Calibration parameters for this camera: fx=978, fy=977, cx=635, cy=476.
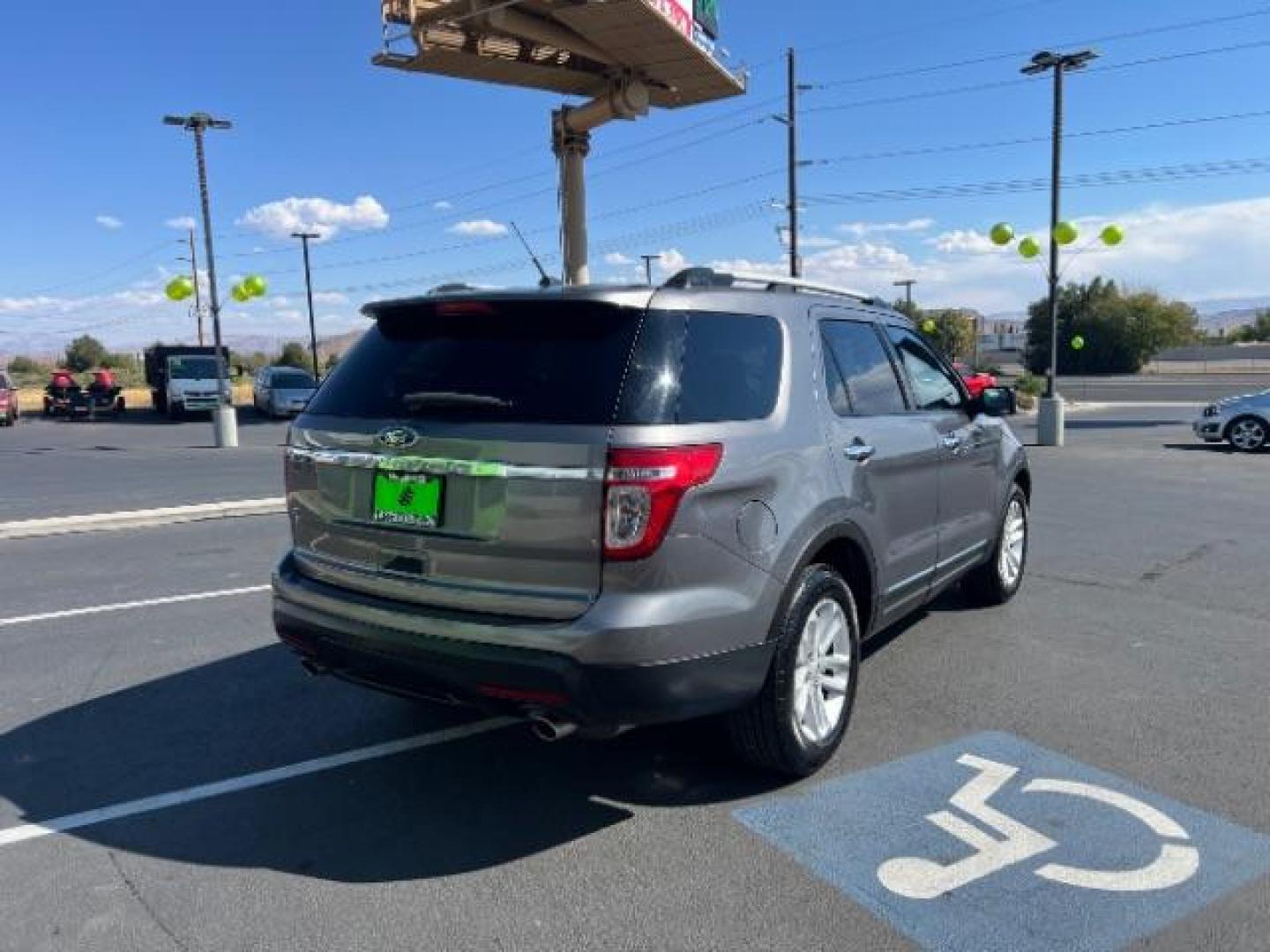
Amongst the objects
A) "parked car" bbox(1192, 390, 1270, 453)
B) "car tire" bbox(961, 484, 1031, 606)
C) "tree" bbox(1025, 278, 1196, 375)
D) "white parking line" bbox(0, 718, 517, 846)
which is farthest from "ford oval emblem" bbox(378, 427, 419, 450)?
"tree" bbox(1025, 278, 1196, 375)

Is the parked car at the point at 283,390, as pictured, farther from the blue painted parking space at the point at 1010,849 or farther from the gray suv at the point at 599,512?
the blue painted parking space at the point at 1010,849

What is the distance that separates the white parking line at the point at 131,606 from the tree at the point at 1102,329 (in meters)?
74.6

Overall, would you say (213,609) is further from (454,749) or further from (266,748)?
(454,749)

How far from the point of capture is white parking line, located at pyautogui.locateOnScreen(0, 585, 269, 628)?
625 cm

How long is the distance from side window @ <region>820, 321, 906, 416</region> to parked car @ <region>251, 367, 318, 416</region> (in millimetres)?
28022

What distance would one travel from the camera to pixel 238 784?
376 cm

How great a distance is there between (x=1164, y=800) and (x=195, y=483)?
1310 centimetres

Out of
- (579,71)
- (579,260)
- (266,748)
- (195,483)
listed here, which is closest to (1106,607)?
(266,748)

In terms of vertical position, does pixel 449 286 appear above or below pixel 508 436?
above

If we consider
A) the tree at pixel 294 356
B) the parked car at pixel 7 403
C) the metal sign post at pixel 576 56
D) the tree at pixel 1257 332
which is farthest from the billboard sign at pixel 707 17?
the tree at pixel 1257 332

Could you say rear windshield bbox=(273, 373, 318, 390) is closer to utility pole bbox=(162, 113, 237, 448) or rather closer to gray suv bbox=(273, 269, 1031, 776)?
utility pole bbox=(162, 113, 237, 448)

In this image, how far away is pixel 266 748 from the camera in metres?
4.09

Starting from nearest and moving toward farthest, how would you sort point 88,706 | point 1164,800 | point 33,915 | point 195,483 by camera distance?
point 33,915 → point 1164,800 → point 88,706 → point 195,483

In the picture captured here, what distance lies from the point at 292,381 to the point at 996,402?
29638 millimetres
